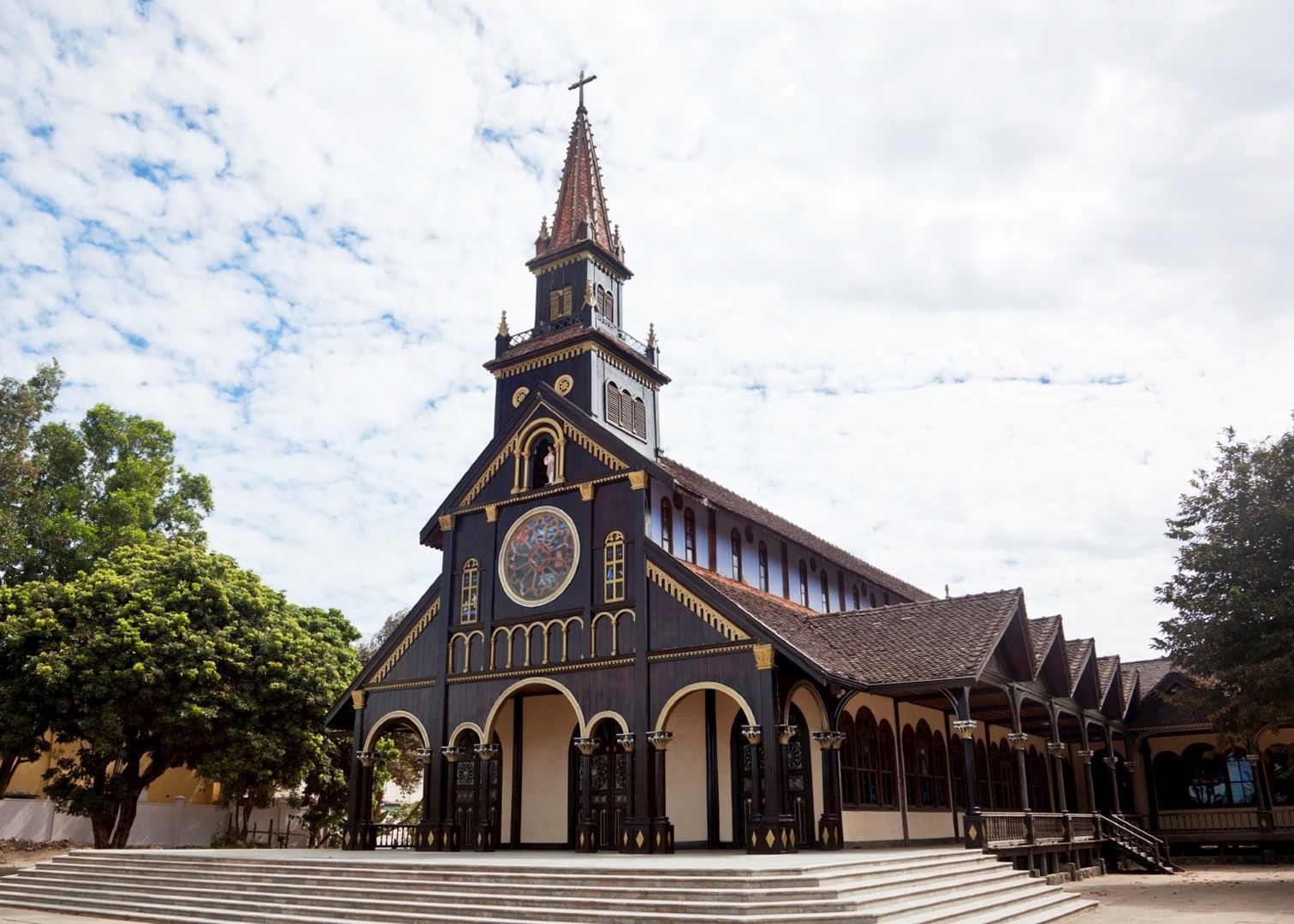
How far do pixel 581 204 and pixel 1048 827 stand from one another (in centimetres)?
2264

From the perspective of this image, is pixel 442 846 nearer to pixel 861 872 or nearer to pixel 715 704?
pixel 715 704

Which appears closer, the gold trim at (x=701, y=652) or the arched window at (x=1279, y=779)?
the gold trim at (x=701, y=652)

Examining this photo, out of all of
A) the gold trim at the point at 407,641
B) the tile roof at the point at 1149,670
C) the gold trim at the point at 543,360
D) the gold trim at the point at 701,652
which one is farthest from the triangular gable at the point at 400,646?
the tile roof at the point at 1149,670

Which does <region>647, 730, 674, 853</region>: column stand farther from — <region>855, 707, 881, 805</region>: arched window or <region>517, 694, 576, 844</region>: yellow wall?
→ <region>855, 707, 881, 805</region>: arched window

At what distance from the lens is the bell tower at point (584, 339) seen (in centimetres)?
3114

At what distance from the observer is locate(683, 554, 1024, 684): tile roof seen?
2389cm

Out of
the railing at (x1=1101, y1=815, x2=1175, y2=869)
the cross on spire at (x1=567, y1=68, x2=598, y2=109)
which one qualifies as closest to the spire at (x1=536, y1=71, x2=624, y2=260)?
the cross on spire at (x1=567, y1=68, x2=598, y2=109)

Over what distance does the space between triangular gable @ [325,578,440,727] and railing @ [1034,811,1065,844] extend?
52.9 feet

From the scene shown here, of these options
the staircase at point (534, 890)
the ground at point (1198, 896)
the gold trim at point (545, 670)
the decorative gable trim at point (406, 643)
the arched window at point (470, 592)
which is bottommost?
the ground at point (1198, 896)

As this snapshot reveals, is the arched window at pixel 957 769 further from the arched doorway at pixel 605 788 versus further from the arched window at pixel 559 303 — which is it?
the arched window at pixel 559 303

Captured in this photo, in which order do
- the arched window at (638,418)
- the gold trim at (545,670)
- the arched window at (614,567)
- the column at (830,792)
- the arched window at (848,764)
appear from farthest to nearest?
1. the arched window at (638,418)
2. the arched window at (614,567)
3. the gold trim at (545,670)
4. the arched window at (848,764)
5. the column at (830,792)

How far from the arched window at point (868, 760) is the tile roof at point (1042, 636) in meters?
4.31

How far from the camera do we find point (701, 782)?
25.8 m

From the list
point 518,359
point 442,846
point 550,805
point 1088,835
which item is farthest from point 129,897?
point 1088,835
